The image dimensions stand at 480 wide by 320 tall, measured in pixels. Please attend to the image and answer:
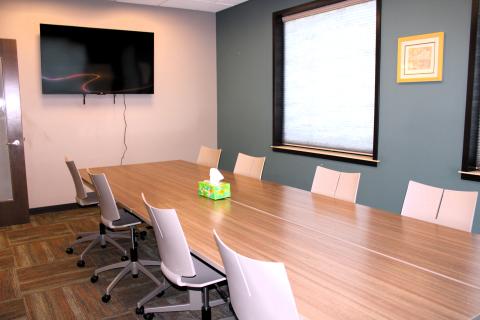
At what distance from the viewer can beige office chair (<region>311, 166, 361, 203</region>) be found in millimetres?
3162

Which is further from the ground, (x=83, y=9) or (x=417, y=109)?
(x=83, y=9)

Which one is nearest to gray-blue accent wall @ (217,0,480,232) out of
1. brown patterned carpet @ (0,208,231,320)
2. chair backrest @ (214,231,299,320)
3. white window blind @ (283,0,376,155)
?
white window blind @ (283,0,376,155)

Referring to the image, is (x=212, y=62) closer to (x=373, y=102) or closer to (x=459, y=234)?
(x=373, y=102)

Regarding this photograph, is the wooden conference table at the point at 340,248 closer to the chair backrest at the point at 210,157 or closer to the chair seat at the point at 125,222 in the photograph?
the chair seat at the point at 125,222

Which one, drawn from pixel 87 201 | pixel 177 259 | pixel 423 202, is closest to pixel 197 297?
pixel 177 259

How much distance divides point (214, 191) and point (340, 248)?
49.1 inches

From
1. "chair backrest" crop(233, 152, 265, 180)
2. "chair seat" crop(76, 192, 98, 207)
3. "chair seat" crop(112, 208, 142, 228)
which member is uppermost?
"chair backrest" crop(233, 152, 265, 180)

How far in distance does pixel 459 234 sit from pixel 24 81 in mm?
5103

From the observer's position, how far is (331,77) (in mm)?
5023

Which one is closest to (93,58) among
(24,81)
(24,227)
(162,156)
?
(24,81)

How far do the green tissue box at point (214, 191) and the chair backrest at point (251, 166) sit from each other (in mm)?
858

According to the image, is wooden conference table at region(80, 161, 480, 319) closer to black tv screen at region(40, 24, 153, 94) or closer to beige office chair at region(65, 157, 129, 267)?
beige office chair at region(65, 157, 129, 267)

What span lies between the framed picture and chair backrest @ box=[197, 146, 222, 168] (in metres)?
2.01

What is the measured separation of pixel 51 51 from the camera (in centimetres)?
535
